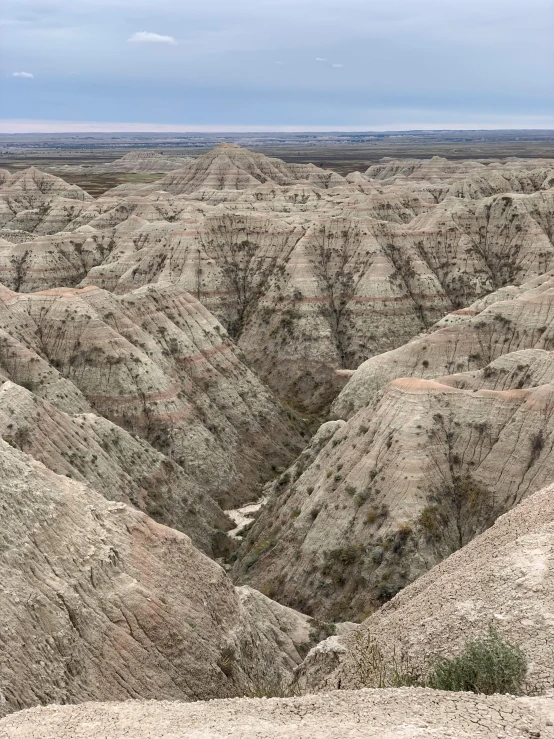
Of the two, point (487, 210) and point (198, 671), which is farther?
point (487, 210)

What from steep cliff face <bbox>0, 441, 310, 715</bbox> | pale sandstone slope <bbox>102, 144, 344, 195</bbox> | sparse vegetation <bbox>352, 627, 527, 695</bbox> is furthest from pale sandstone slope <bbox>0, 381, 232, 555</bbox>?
pale sandstone slope <bbox>102, 144, 344, 195</bbox>

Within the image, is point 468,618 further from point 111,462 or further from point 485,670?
point 111,462

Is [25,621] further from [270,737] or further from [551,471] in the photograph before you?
[551,471]

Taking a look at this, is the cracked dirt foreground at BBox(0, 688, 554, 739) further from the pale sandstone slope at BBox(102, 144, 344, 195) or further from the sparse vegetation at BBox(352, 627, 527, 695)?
the pale sandstone slope at BBox(102, 144, 344, 195)

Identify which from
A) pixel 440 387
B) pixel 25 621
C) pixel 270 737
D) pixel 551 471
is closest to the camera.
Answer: pixel 270 737

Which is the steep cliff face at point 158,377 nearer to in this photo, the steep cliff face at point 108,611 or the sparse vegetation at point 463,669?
the steep cliff face at point 108,611

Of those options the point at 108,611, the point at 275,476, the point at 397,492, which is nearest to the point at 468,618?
the point at 108,611

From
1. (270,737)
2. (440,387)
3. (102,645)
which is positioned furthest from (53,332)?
(270,737)
